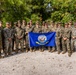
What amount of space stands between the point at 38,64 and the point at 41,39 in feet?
9.15

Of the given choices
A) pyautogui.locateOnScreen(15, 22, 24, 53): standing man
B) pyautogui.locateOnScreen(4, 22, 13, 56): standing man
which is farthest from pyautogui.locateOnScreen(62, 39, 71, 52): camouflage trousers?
pyautogui.locateOnScreen(4, 22, 13, 56): standing man

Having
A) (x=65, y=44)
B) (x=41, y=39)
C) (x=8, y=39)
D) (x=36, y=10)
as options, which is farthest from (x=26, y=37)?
(x=36, y=10)

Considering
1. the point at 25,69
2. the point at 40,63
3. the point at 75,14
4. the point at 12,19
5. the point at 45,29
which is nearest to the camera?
the point at 25,69

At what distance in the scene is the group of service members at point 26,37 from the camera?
15.1 metres

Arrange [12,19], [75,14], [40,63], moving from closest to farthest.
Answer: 1. [40,63]
2. [12,19]
3. [75,14]

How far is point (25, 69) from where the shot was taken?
12.6 m

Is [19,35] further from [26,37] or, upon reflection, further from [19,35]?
[26,37]

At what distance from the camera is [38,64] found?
13.4 m

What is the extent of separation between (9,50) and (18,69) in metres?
2.76

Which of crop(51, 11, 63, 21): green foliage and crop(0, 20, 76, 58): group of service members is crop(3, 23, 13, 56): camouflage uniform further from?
crop(51, 11, 63, 21): green foliage

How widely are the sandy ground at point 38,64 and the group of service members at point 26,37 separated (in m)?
0.49

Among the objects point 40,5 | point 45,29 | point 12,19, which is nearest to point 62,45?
point 45,29

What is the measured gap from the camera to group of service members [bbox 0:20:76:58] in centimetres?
1514

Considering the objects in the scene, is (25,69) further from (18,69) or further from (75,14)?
(75,14)
